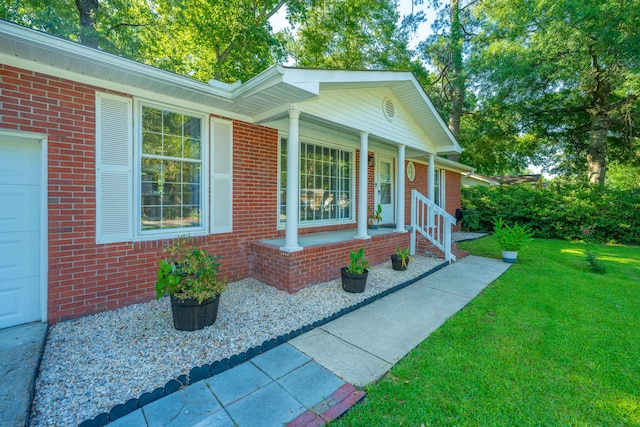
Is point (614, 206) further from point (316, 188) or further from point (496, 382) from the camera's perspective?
point (496, 382)

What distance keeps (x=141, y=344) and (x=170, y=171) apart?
98.2 inches

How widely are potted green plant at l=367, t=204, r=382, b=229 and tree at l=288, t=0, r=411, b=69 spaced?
952 centimetres

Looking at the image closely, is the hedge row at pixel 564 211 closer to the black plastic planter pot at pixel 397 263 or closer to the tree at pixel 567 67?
the tree at pixel 567 67

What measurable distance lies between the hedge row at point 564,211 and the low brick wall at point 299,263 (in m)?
9.66

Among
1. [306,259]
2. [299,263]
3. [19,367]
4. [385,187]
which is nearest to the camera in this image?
[19,367]

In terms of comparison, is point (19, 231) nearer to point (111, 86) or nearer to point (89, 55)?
point (111, 86)

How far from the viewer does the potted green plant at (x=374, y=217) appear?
7.60m

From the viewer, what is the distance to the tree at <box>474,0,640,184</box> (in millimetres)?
9383

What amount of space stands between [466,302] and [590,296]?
2.26m

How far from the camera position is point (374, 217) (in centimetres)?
772

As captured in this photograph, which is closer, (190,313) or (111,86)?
(190,313)

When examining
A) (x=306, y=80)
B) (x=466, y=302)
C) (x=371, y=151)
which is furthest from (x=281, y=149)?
(x=466, y=302)

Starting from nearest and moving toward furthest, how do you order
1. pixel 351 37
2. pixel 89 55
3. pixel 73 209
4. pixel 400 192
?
pixel 89 55 → pixel 73 209 → pixel 400 192 → pixel 351 37

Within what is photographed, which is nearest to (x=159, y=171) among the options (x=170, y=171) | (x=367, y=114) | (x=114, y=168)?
(x=170, y=171)
